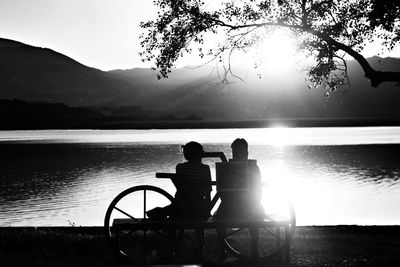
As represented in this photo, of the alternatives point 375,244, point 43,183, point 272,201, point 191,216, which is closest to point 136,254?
point 191,216

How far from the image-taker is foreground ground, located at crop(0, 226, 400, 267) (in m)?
11.1

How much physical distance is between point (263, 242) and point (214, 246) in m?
1.34

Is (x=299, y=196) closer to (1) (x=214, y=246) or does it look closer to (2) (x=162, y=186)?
(2) (x=162, y=186)

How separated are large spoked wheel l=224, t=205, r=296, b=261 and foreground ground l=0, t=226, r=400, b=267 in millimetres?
326

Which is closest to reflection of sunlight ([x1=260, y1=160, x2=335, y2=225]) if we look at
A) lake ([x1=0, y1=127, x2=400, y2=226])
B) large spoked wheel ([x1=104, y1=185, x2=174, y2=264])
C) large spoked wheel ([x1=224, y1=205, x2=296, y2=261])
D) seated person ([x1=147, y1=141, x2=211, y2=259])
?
lake ([x1=0, y1=127, x2=400, y2=226])

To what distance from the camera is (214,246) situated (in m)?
12.9

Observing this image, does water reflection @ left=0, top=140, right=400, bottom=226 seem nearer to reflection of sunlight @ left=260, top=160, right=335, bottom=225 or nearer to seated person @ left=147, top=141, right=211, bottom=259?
reflection of sunlight @ left=260, top=160, right=335, bottom=225

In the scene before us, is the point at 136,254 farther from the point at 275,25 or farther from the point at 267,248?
the point at 275,25

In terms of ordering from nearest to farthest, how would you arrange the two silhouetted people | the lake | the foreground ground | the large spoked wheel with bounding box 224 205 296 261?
the two silhouetted people < the large spoked wheel with bounding box 224 205 296 261 < the foreground ground < the lake

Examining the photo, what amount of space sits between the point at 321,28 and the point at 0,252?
33.6 ft

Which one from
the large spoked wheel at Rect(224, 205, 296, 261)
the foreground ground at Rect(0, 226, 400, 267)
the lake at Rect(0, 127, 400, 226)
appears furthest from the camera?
the lake at Rect(0, 127, 400, 226)

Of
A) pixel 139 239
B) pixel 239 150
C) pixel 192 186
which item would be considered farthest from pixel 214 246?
pixel 239 150

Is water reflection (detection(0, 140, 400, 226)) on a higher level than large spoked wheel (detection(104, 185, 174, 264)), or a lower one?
lower

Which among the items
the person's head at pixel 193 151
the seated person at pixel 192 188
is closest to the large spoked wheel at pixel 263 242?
the seated person at pixel 192 188
